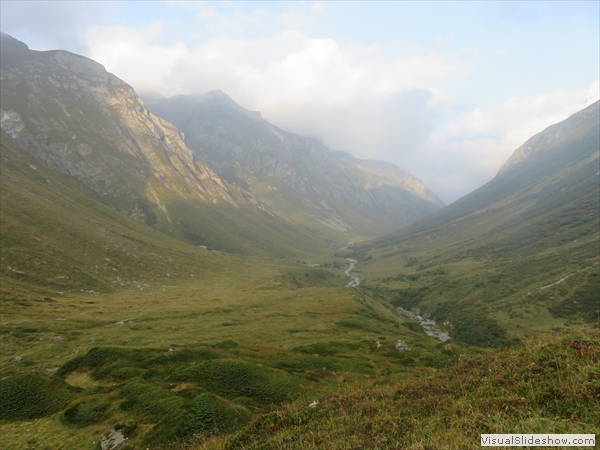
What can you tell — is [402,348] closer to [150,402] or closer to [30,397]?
[150,402]

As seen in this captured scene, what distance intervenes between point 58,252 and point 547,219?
758ft

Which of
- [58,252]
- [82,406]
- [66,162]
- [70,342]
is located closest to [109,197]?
[66,162]

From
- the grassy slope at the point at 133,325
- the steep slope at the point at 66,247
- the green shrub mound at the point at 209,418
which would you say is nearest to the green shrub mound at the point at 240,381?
the grassy slope at the point at 133,325

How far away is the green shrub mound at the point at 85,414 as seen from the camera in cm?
1642

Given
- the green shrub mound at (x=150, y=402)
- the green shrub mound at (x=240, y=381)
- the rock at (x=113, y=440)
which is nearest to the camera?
the rock at (x=113, y=440)

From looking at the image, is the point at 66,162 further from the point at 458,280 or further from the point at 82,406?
the point at 458,280

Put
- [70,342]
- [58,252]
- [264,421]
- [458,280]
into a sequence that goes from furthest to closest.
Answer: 1. [458,280]
2. [58,252]
3. [70,342]
4. [264,421]

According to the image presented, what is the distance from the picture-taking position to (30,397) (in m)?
18.1

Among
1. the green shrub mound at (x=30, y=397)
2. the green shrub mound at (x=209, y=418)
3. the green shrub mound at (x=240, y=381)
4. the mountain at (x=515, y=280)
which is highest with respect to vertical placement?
the green shrub mound at (x=30, y=397)

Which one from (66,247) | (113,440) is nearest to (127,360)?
(113,440)

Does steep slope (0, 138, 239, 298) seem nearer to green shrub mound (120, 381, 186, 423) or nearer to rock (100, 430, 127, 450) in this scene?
green shrub mound (120, 381, 186, 423)

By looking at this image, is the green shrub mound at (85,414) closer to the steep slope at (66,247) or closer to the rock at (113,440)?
the rock at (113,440)

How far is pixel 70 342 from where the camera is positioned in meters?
36.3

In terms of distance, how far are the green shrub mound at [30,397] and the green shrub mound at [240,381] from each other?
7049 millimetres
